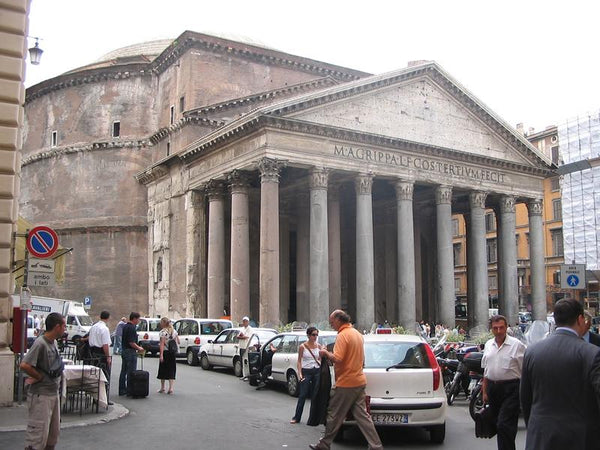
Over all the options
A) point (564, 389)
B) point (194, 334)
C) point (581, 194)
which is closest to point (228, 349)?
point (194, 334)

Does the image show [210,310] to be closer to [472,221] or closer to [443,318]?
[443,318]

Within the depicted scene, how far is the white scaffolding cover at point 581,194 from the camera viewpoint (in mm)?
40000

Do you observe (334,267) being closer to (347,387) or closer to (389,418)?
(389,418)

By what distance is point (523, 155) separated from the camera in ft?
105

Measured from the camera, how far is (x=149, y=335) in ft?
73.5

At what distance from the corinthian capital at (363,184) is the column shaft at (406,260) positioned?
5.80 feet

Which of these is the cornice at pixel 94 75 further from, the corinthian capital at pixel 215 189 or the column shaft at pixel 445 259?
the column shaft at pixel 445 259

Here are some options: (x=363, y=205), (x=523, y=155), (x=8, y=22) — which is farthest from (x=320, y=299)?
(x=8, y=22)

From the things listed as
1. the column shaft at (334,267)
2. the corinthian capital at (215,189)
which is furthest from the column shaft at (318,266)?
the corinthian capital at (215,189)

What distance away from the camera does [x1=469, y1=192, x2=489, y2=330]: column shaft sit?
97.9 ft

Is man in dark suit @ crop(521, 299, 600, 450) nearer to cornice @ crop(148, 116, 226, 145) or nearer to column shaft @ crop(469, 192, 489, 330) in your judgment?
column shaft @ crop(469, 192, 489, 330)

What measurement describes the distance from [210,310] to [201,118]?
30.3 feet

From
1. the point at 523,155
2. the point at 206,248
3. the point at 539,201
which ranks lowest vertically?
the point at 206,248

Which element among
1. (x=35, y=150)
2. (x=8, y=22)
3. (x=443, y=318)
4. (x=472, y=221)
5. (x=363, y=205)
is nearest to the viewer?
(x=8, y=22)
